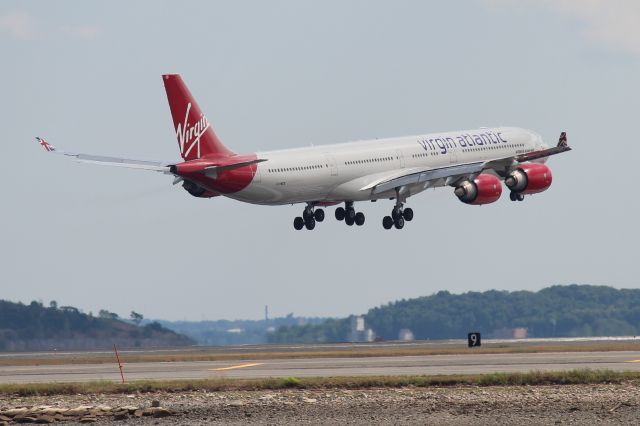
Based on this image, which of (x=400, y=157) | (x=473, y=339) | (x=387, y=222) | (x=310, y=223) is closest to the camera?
(x=473, y=339)

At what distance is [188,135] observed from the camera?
306ft

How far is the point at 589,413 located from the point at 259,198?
49917 millimetres

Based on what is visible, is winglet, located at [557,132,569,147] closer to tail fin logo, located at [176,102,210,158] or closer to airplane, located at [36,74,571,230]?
airplane, located at [36,74,571,230]

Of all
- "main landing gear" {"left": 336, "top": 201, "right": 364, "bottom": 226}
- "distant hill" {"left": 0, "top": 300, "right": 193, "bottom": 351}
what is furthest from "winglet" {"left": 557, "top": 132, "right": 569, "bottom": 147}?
"distant hill" {"left": 0, "top": 300, "right": 193, "bottom": 351}

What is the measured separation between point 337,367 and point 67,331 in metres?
101

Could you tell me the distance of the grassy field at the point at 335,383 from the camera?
56750mm

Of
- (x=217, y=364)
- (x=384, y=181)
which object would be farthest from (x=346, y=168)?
(x=217, y=364)

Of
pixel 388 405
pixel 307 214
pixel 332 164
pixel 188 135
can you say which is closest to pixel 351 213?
pixel 307 214

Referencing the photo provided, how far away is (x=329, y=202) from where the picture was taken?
10450 centimetres

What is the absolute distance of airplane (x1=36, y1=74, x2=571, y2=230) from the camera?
93000 millimetres

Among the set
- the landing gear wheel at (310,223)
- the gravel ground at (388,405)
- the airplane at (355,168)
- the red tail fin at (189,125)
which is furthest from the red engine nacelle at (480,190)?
the gravel ground at (388,405)

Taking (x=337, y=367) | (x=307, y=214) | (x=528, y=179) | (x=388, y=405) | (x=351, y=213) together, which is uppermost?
(x=528, y=179)

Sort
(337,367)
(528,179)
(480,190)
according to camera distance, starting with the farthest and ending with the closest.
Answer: (528,179)
(480,190)
(337,367)

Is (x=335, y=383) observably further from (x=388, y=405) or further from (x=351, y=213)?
(x=351, y=213)
